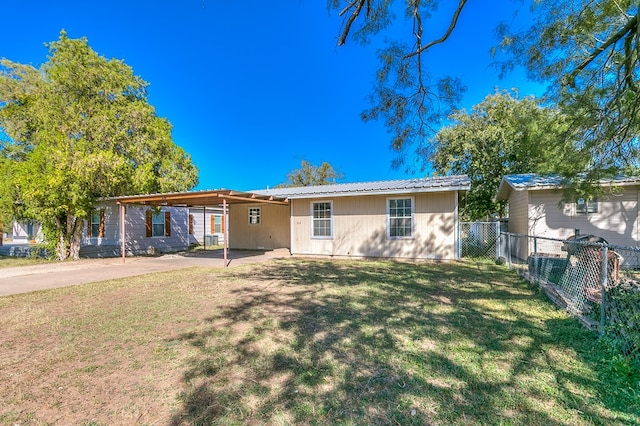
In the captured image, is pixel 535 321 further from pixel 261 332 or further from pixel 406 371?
pixel 261 332

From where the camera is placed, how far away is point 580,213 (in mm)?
10445

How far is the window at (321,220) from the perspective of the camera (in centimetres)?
1288

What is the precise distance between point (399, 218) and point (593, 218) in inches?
235

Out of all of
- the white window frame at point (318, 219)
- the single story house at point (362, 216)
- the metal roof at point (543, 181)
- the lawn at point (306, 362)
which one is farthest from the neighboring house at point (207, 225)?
the metal roof at point (543, 181)

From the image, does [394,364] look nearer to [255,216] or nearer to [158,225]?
[255,216]

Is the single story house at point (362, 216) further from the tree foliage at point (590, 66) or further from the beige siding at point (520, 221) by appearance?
the tree foliage at point (590, 66)

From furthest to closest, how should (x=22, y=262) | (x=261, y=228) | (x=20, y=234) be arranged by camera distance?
(x=20, y=234) → (x=261, y=228) → (x=22, y=262)

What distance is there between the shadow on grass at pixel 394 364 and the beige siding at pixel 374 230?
17.0 ft

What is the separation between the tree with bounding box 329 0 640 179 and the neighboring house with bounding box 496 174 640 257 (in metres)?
4.42

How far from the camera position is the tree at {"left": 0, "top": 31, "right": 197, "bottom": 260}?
35.4ft

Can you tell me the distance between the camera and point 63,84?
37.2 ft

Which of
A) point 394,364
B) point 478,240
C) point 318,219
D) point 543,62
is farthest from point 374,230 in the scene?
point 394,364

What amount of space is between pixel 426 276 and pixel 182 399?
673 centimetres

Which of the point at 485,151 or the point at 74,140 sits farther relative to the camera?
the point at 485,151
